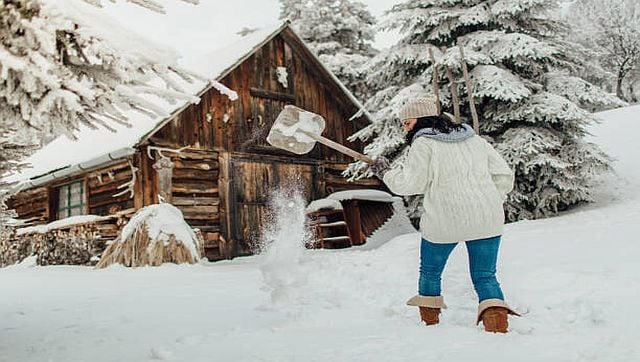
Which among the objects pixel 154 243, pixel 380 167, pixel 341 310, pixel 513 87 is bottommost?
pixel 341 310

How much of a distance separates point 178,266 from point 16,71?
6785mm

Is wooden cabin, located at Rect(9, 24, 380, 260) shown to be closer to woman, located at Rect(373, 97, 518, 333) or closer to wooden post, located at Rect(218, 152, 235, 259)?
wooden post, located at Rect(218, 152, 235, 259)

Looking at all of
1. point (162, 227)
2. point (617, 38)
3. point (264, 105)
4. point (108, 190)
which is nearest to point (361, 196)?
point (264, 105)

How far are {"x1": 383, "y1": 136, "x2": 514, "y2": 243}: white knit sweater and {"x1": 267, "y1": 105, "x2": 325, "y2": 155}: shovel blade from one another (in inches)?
82.8

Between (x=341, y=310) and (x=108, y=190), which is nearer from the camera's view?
(x=341, y=310)

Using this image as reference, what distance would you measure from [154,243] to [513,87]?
679 cm

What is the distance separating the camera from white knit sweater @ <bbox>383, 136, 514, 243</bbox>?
362cm

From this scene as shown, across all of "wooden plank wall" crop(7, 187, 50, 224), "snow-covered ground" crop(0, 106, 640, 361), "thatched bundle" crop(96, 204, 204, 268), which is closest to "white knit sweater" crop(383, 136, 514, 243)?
"snow-covered ground" crop(0, 106, 640, 361)

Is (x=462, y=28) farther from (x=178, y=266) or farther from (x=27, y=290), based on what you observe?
(x=27, y=290)

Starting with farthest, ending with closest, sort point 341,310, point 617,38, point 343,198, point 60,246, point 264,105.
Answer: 1. point 617,38
2. point 264,105
3. point 343,198
4. point 60,246
5. point 341,310

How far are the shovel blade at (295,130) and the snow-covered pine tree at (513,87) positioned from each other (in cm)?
469

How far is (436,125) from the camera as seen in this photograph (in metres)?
3.92

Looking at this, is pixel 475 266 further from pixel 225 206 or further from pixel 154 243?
pixel 225 206

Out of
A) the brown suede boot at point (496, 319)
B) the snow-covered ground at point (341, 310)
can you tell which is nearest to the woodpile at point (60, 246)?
the snow-covered ground at point (341, 310)
